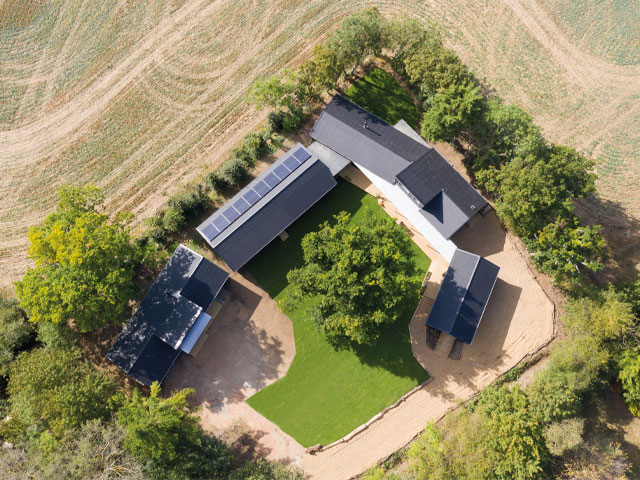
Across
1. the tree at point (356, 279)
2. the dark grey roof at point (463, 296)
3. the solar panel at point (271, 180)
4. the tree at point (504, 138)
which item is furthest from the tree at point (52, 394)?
the tree at point (504, 138)

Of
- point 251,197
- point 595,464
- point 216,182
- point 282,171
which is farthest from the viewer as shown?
point 216,182

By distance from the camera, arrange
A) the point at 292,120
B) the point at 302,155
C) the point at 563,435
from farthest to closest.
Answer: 1. the point at 292,120
2. the point at 302,155
3. the point at 563,435

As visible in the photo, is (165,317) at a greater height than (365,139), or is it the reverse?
(365,139)

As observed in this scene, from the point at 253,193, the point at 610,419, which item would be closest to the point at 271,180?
the point at 253,193

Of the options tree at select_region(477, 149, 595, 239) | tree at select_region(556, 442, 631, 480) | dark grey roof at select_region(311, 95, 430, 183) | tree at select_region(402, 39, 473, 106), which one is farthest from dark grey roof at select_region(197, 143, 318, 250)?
tree at select_region(556, 442, 631, 480)

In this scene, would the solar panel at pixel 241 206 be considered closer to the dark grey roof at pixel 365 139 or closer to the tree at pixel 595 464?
the dark grey roof at pixel 365 139

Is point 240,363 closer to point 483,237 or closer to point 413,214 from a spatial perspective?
point 413,214
